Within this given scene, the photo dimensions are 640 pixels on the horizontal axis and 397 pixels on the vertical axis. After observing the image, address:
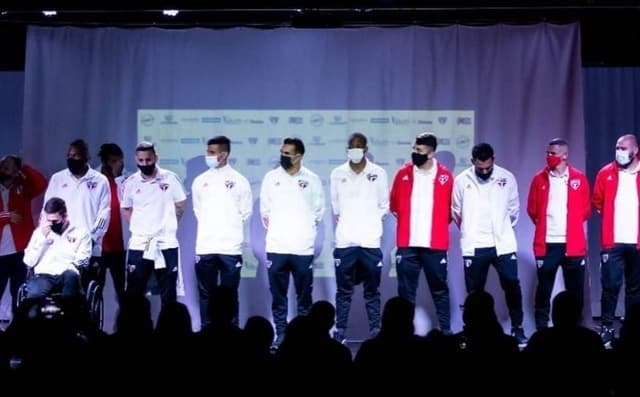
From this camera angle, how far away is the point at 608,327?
8062mm

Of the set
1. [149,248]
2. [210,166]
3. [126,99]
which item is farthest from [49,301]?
[126,99]

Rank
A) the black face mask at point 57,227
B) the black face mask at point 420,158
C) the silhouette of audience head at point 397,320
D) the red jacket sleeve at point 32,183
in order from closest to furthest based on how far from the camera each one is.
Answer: the silhouette of audience head at point 397,320 → the black face mask at point 57,227 → the black face mask at point 420,158 → the red jacket sleeve at point 32,183

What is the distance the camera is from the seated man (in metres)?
7.70

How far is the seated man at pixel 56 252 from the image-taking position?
25.3 ft

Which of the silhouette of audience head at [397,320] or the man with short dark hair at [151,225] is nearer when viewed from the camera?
the silhouette of audience head at [397,320]

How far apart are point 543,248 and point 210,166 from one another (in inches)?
120

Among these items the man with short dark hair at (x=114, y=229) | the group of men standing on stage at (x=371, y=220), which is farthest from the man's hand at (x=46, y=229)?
the man with short dark hair at (x=114, y=229)

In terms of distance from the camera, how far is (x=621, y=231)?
8.16m

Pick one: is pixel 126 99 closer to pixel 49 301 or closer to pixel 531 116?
pixel 49 301

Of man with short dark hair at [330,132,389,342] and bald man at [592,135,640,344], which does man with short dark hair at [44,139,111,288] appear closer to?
→ man with short dark hair at [330,132,389,342]

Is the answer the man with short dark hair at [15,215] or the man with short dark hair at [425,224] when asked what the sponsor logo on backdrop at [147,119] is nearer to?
the man with short dark hair at [15,215]

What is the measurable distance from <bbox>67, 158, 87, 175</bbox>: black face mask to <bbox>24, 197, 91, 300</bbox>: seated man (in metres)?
0.58

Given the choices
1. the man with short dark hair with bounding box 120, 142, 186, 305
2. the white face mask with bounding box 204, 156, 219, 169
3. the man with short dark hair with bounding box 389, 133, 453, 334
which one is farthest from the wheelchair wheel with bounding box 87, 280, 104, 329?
the man with short dark hair with bounding box 389, 133, 453, 334

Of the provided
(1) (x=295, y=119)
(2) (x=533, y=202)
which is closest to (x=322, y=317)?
(2) (x=533, y=202)
